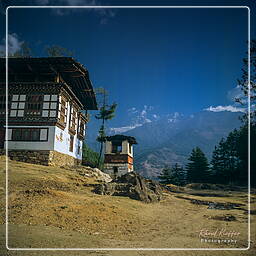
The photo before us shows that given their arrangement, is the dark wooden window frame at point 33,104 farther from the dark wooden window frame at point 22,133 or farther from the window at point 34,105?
the dark wooden window frame at point 22,133

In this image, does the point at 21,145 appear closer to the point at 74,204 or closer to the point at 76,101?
the point at 76,101

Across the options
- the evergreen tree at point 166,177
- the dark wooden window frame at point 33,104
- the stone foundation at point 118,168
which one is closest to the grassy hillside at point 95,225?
the dark wooden window frame at point 33,104

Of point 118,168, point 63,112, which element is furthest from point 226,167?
point 63,112

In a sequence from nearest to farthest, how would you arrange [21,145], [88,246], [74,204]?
[88,246] < [74,204] < [21,145]

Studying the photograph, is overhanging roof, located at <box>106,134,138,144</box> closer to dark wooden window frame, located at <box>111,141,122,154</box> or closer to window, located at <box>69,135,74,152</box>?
dark wooden window frame, located at <box>111,141,122,154</box>

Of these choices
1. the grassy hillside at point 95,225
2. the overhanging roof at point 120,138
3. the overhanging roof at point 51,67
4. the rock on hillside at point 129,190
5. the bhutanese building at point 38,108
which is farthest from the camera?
the overhanging roof at point 120,138

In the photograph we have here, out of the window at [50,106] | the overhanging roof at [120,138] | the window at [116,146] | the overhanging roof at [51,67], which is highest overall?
the overhanging roof at [51,67]

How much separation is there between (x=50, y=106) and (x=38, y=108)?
59.3 inches

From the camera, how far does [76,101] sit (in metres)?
31.8

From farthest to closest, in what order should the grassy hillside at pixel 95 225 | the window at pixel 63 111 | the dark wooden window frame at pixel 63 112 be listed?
1. the dark wooden window frame at pixel 63 112
2. the window at pixel 63 111
3. the grassy hillside at pixel 95 225

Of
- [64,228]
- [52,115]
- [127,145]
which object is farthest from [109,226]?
[127,145]

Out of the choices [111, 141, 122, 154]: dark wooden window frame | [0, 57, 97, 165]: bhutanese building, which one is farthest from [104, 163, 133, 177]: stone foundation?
[0, 57, 97, 165]: bhutanese building

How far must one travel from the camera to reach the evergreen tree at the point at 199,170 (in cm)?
4278

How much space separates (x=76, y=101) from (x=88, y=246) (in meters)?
27.3
